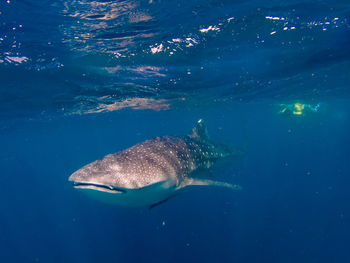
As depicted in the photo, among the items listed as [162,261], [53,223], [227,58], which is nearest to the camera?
[227,58]

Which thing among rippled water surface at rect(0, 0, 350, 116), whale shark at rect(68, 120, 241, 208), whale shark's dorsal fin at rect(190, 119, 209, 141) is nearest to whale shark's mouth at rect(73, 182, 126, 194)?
whale shark at rect(68, 120, 241, 208)

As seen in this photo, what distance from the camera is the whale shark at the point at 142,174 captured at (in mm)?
3721

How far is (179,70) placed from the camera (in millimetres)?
12891

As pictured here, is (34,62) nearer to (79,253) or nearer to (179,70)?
(179,70)

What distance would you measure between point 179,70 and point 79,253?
1627 centimetres

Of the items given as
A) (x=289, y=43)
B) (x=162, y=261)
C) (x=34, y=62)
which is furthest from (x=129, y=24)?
(x=162, y=261)

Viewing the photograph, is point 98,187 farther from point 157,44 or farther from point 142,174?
point 157,44

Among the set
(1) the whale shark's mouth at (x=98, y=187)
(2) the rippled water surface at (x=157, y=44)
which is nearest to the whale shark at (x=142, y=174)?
(1) the whale shark's mouth at (x=98, y=187)

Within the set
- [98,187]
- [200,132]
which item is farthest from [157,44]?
[98,187]

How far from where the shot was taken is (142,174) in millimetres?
4273

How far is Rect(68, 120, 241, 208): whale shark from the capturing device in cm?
372

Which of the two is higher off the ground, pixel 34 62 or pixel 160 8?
pixel 160 8

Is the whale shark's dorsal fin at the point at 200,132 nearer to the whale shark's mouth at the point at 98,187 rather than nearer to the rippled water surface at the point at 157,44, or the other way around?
the rippled water surface at the point at 157,44

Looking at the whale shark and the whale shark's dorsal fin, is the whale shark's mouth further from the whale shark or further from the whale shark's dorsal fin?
the whale shark's dorsal fin
